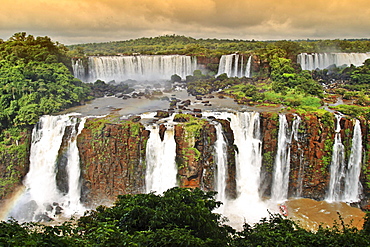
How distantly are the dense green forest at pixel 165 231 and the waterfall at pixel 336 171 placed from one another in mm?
9873

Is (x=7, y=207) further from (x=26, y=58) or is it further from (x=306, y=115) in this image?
(x=306, y=115)

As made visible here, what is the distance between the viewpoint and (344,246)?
23.4 ft

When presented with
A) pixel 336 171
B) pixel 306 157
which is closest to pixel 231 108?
pixel 306 157

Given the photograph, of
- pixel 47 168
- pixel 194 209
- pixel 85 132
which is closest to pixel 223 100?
pixel 85 132

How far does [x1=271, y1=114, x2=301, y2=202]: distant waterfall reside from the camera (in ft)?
61.3

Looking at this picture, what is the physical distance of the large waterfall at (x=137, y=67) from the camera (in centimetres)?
3438

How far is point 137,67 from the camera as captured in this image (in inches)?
1443

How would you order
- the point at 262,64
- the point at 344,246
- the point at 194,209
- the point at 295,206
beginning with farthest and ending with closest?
the point at 262,64
the point at 295,206
the point at 194,209
the point at 344,246

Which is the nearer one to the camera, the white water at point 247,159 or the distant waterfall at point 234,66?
the white water at point 247,159

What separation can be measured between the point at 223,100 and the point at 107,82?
611 inches

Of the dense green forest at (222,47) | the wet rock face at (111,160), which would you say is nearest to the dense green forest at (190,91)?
the dense green forest at (222,47)

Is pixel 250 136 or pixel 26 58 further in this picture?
pixel 26 58

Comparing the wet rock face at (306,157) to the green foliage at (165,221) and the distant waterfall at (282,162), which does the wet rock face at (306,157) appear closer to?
the distant waterfall at (282,162)

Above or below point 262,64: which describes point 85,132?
below
